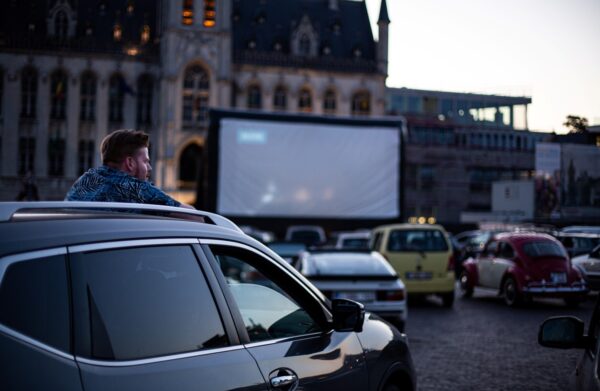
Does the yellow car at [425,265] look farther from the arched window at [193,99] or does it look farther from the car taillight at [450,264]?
the arched window at [193,99]

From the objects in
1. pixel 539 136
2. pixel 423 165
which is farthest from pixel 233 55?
pixel 539 136

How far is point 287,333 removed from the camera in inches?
151

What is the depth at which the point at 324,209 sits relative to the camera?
93.0 feet

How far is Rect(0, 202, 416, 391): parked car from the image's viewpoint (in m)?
2.39

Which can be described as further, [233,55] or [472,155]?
[233,55]

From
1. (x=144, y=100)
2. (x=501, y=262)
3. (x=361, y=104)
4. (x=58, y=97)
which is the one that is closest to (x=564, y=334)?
(x=501, y=262)

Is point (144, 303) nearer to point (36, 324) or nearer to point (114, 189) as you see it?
point (36, 324)

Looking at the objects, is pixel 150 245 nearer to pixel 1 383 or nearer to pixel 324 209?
pixel 1 383

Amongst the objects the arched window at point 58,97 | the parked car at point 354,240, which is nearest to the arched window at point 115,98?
the arched window at point 58,97

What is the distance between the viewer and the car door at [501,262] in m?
18.8

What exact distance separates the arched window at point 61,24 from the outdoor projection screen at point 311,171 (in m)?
41.2

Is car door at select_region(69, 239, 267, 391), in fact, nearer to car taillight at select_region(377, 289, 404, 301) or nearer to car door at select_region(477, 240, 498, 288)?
car taillight at select_region(377, 289, 404, 301)

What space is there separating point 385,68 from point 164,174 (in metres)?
20.6

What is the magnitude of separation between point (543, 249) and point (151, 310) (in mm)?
16423
